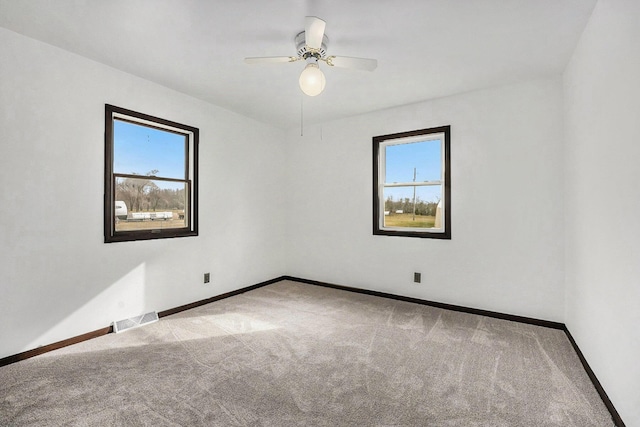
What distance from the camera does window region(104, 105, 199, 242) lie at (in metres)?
3.02

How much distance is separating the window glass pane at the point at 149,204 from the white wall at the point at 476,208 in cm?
207

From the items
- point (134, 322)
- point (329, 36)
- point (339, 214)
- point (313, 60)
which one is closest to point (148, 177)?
point (134, 322)

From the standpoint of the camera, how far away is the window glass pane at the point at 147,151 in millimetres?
3139

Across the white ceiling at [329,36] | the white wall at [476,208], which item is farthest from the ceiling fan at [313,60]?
the white wall at [476,208]

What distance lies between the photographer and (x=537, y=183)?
3.14 meters

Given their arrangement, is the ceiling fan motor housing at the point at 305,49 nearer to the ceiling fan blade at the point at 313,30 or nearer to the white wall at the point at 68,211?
the ceiling fan blade at the point at 313,30

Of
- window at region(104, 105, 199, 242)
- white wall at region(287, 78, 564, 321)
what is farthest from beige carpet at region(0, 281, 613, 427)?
window at region(104, 105, 199, 242)

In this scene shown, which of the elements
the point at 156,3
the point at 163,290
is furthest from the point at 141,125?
the point at 163,290

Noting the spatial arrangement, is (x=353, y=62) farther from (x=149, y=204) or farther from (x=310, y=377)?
(x=149, y=204)

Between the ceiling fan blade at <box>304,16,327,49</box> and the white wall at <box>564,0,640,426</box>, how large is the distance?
1.66m

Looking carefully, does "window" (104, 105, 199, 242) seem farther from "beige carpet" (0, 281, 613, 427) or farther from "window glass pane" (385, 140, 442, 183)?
"window glass pane" (385, 140, 442, 183)

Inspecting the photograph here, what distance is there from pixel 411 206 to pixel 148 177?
10.6 feet

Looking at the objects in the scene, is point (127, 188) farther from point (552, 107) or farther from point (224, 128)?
point (552, 107)

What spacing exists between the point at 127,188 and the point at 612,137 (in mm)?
4096
